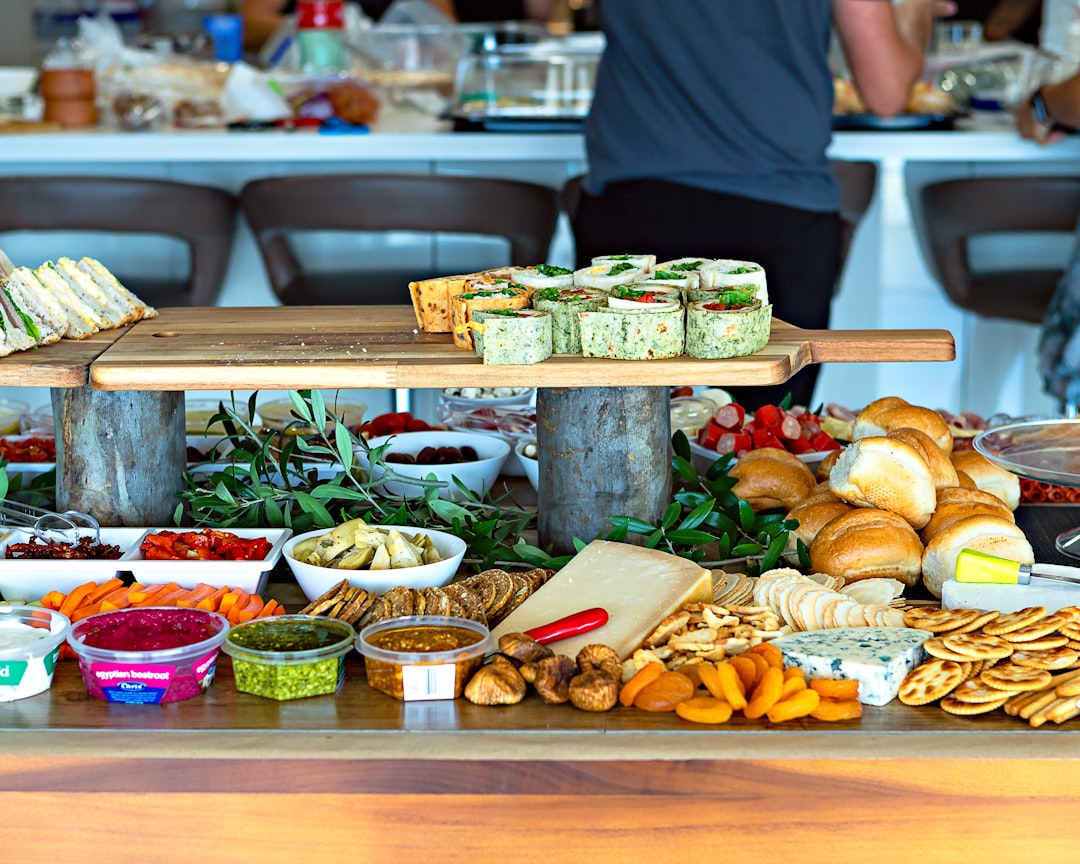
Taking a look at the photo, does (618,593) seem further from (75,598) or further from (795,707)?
(75,598)

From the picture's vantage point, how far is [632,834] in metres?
1.39

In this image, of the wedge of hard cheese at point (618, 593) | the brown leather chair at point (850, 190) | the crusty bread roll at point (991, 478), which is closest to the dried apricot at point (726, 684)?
the wedge of hard cheese at point (618, 593)

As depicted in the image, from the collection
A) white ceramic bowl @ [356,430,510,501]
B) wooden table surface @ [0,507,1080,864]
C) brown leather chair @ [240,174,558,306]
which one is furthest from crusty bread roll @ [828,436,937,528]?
brown leather chair @ [240,174,558,306]

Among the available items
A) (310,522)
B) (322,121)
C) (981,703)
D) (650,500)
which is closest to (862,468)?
(650,500)

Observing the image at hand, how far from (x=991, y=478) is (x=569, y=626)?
0.87 meters

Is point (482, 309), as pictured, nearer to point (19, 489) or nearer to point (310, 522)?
point (310, 522)

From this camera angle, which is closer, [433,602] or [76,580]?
[433,602]

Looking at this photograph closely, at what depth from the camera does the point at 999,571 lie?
1.65 m

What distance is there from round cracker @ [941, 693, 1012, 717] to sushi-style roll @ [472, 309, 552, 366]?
629mm

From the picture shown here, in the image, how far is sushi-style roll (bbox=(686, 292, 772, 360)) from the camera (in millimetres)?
1648

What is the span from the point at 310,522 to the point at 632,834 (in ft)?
2.34

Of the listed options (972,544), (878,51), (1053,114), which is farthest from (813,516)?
(1053,114)

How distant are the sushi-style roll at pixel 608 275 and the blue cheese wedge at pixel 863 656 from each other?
1.91 feet

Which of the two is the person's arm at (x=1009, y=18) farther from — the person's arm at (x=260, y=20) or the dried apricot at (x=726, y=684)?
the dried apricot at (x=726, y=684)
